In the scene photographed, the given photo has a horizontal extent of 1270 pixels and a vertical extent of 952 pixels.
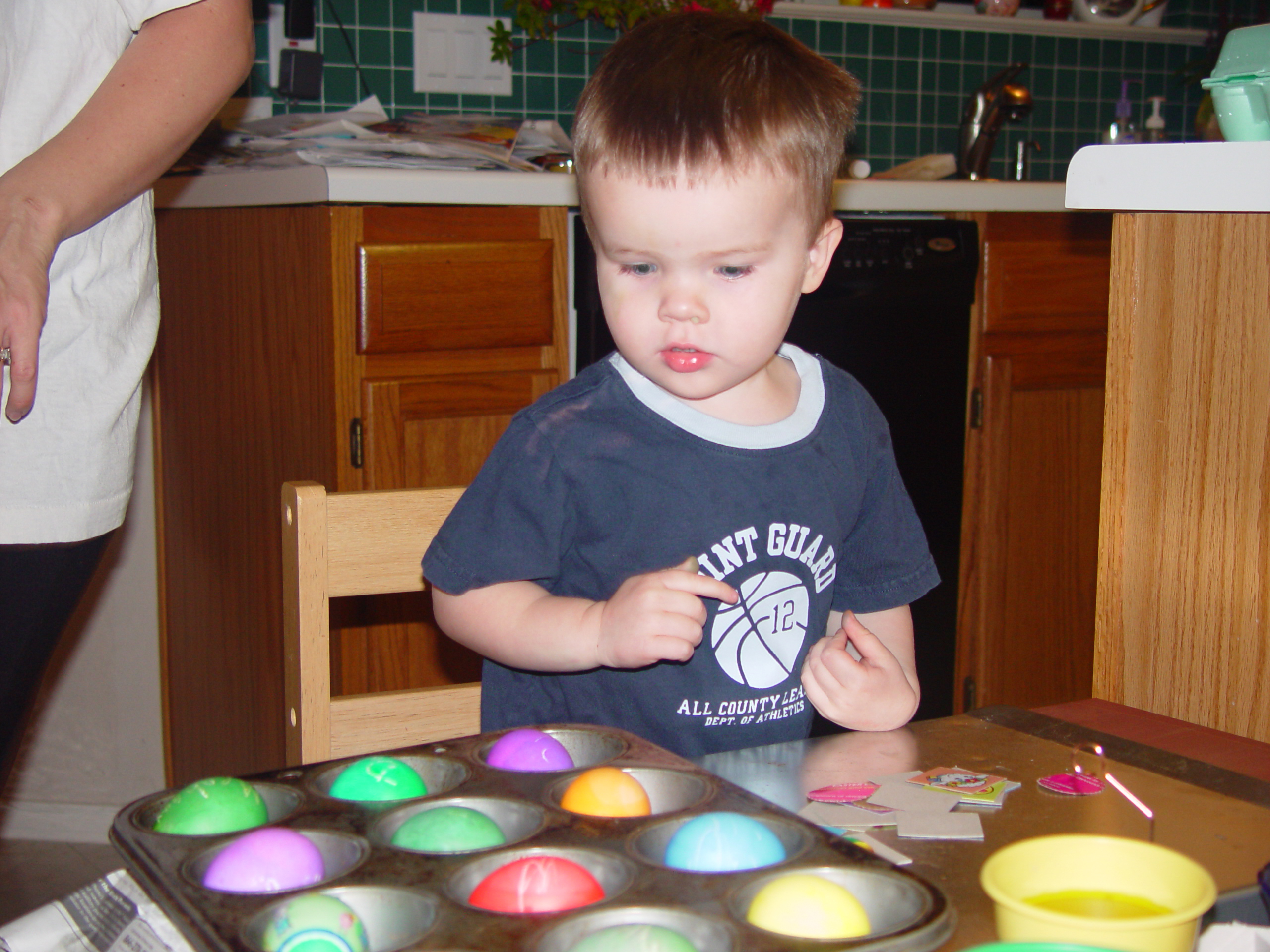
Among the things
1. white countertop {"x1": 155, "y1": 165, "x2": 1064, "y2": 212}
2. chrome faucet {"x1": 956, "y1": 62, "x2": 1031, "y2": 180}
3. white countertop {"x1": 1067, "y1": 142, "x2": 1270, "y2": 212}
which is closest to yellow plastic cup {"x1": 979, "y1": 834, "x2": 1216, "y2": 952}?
white countertop {"x1": 1067, "y1": 142, "x2": 1270, "y2": 212}

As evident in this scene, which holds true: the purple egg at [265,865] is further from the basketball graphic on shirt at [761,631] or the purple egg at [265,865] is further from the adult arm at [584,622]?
the basketball graphic on shirt at [761,631]

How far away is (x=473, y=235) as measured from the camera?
183 centimetres

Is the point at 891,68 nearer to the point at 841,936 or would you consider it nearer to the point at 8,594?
the point at 8,594

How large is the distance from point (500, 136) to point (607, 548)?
4.50ft

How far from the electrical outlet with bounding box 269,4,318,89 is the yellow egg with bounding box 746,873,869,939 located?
2.19 m

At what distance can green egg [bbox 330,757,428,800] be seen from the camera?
0.58 m

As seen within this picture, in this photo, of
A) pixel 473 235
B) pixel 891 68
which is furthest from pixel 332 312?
pixel 891 68

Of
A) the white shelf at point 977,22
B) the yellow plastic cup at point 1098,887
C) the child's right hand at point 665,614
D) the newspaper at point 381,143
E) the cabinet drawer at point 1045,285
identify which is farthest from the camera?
the white shelf at point 977,22

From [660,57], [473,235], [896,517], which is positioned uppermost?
[660,57]

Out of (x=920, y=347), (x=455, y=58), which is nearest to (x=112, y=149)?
(x=920, y=347)

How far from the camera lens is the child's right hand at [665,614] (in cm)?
68

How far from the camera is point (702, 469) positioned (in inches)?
34.8

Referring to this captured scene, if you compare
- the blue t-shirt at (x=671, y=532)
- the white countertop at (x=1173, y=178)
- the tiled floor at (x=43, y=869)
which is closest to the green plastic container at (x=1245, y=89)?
the white countertop at (x=1173, y=178)

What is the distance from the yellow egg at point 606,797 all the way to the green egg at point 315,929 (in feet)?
0.41
